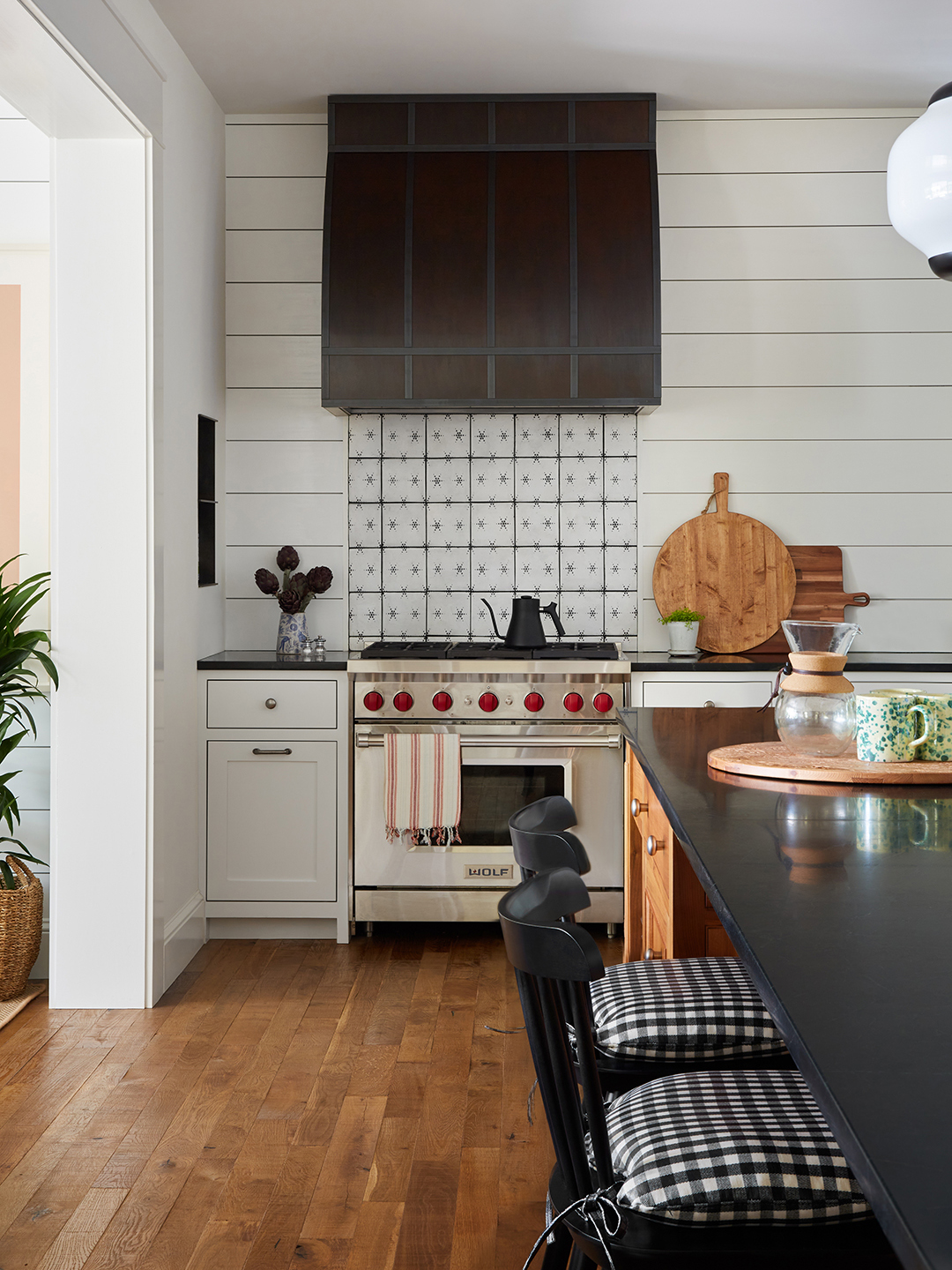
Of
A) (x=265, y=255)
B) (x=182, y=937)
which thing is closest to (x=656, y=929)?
(x=182, y=937)

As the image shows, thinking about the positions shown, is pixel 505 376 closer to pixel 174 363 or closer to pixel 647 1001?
pixel 174 363

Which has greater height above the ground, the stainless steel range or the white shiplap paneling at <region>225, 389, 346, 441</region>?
the white shiplap paneling at <region>225, 389, 346, 441</region>

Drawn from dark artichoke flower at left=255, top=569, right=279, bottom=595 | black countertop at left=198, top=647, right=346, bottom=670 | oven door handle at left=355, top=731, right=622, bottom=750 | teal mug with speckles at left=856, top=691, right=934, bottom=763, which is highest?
dark artichoke flower at left=255, top=569, right=279, bottom=595

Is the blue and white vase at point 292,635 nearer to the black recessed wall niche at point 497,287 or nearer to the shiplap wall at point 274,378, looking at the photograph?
the shiplap wall at point 274,378

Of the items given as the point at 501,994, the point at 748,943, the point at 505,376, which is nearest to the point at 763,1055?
the point at 748,943

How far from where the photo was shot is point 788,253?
3.93 m

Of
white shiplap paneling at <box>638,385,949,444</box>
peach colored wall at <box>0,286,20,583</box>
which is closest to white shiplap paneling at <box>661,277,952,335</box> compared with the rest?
white shiplap paneling at <box>638,385,949,444</box>

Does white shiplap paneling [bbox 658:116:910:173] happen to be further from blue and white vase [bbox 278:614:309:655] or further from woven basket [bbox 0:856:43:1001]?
woven basket [bbox 0:856:43:1001]

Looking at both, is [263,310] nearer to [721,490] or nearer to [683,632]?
[721,490]

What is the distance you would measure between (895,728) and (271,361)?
2.90 m

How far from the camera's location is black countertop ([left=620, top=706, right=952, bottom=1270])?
0.61m

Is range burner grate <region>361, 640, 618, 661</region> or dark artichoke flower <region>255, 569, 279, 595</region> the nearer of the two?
range burner grate <region>361, 640, 618, 661</region>

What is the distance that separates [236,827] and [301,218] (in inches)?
87.1

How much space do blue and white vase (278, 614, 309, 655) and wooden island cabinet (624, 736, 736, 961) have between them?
5.23 ft
